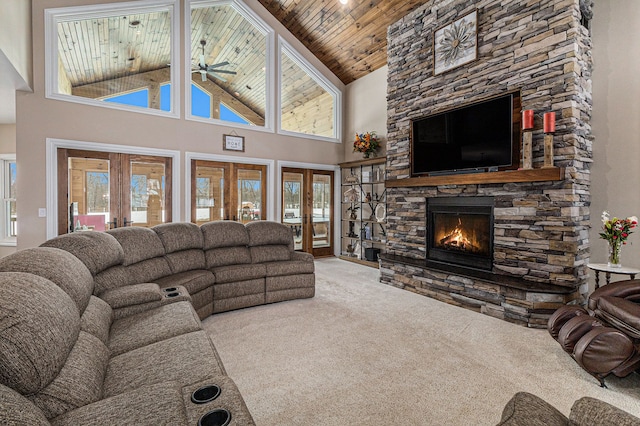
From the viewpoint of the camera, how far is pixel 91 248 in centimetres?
245

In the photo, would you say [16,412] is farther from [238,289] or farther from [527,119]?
[527,119]

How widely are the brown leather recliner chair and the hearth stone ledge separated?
573 mm

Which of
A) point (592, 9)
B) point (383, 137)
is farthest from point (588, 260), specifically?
point (383, 137)

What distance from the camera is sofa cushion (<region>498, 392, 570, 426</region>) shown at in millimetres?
1013

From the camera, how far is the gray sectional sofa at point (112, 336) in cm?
104

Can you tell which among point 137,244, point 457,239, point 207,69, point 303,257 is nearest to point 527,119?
point 457,239

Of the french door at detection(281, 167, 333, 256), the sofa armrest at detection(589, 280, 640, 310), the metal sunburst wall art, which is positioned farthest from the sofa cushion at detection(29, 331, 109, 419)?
the french door at detection(281, 167, 333, 256)

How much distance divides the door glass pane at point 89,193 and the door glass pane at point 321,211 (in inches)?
158

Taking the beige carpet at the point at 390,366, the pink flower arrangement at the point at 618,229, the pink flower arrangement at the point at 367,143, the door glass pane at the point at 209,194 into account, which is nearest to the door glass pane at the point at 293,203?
the door glass pane at the point at 209,194

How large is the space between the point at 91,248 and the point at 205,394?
1820 mm

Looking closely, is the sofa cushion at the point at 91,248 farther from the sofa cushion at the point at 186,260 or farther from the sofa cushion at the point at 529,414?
the sofa cushion at the point at 529,414

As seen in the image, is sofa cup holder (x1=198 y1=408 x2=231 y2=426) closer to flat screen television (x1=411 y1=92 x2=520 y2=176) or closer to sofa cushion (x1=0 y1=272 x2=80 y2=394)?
sofa cushion (x1=0 y1=272 x2=80 y2=394)

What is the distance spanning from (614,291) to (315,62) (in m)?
6.61

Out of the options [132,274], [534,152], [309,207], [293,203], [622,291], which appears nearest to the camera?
[622,291]
